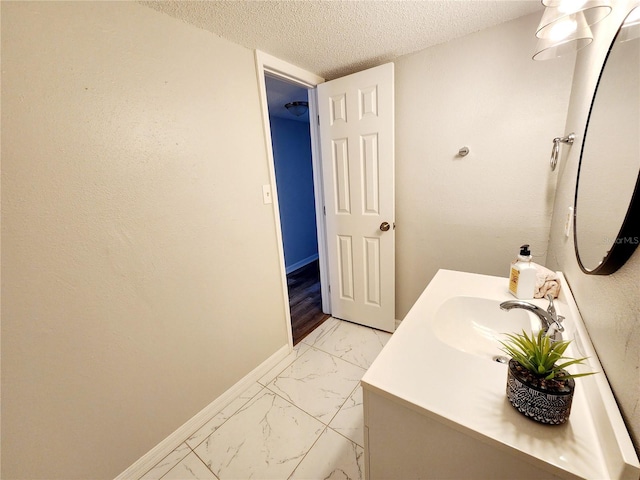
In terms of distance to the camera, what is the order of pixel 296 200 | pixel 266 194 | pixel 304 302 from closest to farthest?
pixel 266 194 < pixel 304 302 < pixel 296 200

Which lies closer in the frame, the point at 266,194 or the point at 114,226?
the point at 114,226

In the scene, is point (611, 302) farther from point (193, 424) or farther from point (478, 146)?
point (193, 424)

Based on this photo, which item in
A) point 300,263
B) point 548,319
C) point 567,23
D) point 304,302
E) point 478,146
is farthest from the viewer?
point 300,263

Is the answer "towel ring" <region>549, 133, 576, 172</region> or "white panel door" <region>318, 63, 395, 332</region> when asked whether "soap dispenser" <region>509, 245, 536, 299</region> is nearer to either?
"towel ring" <region>549, 133, 576, 172</region>

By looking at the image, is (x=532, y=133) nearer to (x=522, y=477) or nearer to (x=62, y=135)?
(x=522, y=477)

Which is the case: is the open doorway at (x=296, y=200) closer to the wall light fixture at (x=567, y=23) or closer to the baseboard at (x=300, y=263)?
the baseboard at (x=300, y=263)

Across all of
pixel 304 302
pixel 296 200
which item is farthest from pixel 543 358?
pixel 296 200

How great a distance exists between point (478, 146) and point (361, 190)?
0.78m

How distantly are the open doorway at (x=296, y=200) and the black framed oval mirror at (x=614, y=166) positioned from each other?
2.11 meters

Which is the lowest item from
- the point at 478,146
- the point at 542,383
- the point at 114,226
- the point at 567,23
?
the point at 542,383

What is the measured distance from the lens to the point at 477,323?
102cm

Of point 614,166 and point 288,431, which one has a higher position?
point 614,166

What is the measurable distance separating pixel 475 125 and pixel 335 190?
100cm

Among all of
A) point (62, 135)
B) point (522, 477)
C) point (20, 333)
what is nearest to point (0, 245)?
point (20, 333)
